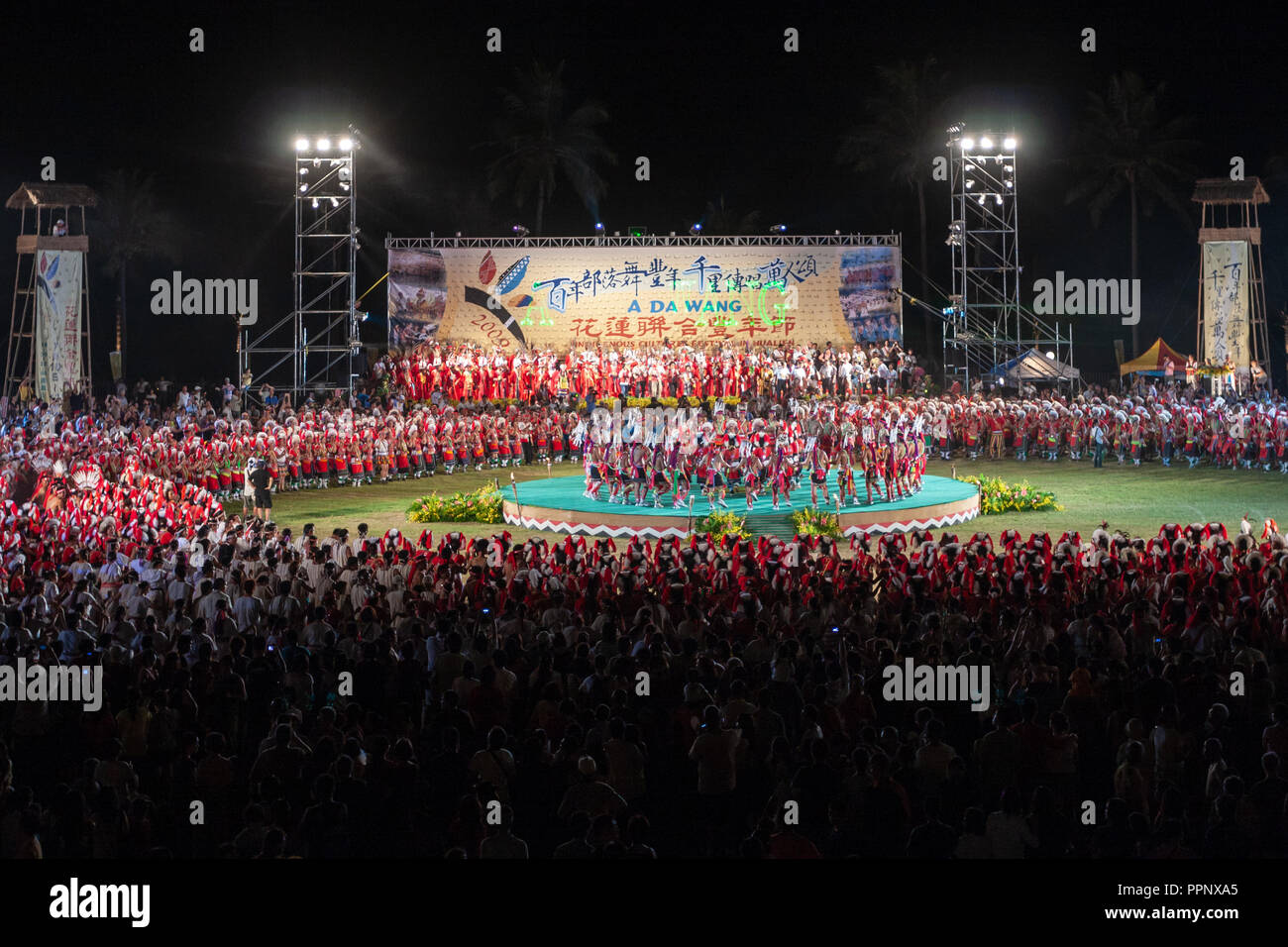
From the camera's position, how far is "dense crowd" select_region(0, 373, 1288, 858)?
732 cm

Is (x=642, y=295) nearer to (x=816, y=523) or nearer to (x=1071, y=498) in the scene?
(x=1071, y=498)

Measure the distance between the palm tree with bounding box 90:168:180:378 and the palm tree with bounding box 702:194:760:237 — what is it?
832 inches

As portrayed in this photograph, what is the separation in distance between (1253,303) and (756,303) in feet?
54.6

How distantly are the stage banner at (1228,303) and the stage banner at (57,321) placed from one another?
33.2 meters

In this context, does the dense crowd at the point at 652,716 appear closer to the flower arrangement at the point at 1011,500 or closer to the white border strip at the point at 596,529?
the white border strip at the point at 596,529

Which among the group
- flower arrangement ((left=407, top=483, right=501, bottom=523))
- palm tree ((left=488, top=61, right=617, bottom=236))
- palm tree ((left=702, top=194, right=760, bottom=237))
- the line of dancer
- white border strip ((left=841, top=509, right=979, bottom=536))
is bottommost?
white border strip ((left=841, top=509, right=979, bottom=536))

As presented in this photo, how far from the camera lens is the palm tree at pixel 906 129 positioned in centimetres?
4803

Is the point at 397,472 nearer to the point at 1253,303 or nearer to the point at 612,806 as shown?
the point at 612,806

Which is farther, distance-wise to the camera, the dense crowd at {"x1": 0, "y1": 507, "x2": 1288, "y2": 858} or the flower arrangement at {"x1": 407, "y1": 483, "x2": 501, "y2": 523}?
the flower arrangement at {"x1": 407, "y1": 483, "x2": 501, "y2": 523}

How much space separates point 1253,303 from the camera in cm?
4319

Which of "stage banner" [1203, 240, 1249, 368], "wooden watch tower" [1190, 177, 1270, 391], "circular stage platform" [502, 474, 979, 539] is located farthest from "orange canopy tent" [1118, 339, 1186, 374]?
"circular stage platform" [502, 474, 979, 539]

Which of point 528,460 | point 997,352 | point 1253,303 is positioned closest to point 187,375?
point 528,460

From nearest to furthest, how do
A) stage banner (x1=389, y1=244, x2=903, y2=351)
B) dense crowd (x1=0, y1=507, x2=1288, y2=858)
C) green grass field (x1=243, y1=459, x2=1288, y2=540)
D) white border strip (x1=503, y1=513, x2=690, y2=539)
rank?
dense crowd (x1=0, y1=507, x2=1288, y2=858), white border strip (x1=503, y1=513, x2=690, y2=539), green grass field (x1=243, y1=459, x2=1288, y2=540), stage banner (x1=389, y1=244, x2=903, y2=351)

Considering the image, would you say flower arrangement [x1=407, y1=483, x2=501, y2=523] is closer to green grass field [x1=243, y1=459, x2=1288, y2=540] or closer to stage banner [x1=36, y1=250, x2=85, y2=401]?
green grass field [x1=243, y1=459, x2=1288, y2=540]
